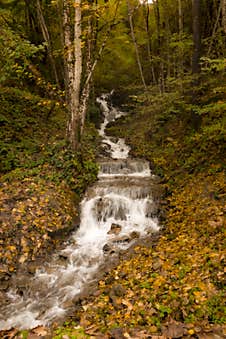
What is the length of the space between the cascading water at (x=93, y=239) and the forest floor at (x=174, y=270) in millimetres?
573

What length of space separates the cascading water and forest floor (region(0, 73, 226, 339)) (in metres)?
0.57

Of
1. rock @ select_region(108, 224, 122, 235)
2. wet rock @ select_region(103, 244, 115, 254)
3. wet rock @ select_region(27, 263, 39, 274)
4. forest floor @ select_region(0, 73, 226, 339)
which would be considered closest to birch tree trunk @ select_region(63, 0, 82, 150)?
forest floor @ select_region(0, 73, 226, 339)

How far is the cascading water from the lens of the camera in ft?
18.8

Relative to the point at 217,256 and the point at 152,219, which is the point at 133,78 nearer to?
the point at 152,219

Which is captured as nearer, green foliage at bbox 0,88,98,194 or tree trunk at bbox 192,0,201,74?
green foliage at bbox 0,88,98,194

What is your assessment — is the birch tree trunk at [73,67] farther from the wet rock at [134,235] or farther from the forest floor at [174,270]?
the wet rock at [134,235]

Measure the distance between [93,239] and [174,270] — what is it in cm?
344

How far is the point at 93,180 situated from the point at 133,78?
1517cm

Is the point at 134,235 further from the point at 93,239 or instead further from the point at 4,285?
the point at 4,285

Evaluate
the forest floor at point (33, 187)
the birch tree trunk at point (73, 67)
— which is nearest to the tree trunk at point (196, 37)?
the birch tree trunk at point (73, 67)

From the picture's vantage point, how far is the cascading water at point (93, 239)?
18.8 feet

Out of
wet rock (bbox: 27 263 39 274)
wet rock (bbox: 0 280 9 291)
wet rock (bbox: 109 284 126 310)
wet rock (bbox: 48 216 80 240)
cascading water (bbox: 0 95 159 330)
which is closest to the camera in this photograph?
wet rock (bbox: 109 284 126 310)

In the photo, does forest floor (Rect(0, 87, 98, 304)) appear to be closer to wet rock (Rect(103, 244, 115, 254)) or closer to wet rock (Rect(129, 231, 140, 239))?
wet rock (Rect(103, 244, 115, 254))

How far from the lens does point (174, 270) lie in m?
5.51
